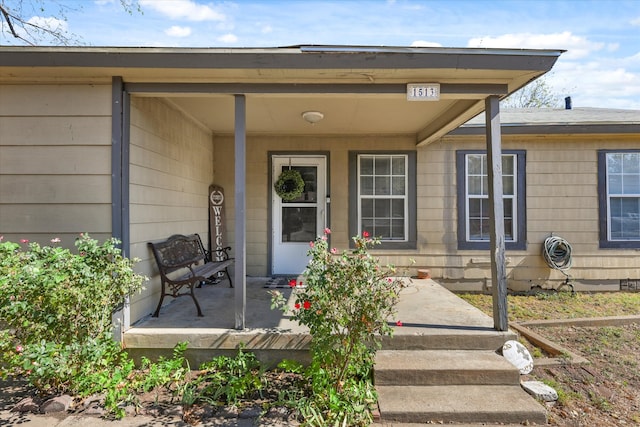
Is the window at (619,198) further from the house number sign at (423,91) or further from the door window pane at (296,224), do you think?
the door window pane at (296,224)

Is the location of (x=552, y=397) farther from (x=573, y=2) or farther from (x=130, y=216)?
(x=573, y=2)

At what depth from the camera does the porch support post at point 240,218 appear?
3.08 m

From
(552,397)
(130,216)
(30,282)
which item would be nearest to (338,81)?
(130,216)

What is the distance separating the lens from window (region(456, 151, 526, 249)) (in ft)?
17.9

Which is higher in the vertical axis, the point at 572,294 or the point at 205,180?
the point at 205,180

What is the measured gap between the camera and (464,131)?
5.29m

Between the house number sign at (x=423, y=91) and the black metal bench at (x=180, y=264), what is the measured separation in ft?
8.81

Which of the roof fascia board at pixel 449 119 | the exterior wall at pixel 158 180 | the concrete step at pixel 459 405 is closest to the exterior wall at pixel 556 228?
the roof fascia board at pixel 449 119

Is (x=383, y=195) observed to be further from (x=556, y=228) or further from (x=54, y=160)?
(x=54, y=160)

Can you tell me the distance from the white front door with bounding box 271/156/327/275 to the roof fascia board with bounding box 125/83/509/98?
7.88 feet

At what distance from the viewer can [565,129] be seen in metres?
5.19

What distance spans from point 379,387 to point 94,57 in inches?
137

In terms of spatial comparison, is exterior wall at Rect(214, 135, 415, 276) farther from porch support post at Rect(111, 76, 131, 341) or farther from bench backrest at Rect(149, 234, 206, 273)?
porch support post at Rect(111, 76, 131, 341)

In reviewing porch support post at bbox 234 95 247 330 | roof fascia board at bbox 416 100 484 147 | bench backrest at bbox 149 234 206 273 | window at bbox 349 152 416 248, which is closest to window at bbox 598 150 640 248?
roof fascia board at bbox 416 100 484 147
